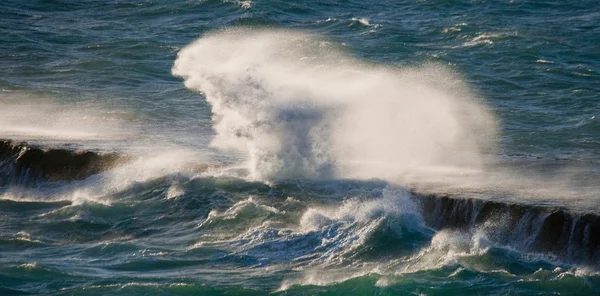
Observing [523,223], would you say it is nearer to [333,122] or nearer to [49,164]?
[333,122]

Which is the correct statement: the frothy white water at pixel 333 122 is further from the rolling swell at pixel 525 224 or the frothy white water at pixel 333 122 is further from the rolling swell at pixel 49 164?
the rolling swell at pixel 49 164

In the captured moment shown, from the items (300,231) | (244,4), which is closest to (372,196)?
(300,231)

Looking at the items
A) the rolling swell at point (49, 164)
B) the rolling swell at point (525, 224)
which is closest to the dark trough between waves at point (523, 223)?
the rolling swell at point (525, 224)

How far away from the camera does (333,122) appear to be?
57.3 feet

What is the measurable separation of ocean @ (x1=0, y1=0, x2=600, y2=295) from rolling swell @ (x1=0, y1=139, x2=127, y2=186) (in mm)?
33

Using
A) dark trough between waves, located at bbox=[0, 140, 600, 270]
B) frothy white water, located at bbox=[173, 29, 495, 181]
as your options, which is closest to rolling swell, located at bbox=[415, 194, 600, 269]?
dark trough between waves, located at bbox=[0, 140, 600, 270]

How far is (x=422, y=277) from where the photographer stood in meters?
11.4

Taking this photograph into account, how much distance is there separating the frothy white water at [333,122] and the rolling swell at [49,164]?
2.13 metres

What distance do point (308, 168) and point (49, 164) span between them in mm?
4331

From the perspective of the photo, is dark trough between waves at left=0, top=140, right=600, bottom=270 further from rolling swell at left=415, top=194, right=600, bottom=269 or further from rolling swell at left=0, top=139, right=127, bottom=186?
rolling swell at left=0, top=139, right=127, bottom=186

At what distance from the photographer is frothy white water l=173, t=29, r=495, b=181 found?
15.9 m

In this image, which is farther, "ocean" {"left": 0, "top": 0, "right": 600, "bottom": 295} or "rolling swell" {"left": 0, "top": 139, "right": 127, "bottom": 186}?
"rolling swell" {"left": 0, "top": 139, "right": 127, "bottom": 186}

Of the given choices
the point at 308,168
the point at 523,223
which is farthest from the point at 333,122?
the point at 523,223

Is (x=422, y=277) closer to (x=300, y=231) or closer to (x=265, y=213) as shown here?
(x=300, y=231)
